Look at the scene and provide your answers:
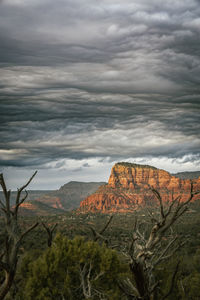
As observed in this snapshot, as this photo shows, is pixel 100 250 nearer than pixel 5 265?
No

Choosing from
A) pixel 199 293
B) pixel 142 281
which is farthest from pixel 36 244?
pixel 142 281

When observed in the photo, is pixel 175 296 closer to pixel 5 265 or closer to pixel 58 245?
pixel 58 245

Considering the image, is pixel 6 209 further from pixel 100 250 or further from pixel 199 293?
pixel 199 293

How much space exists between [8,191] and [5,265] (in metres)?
1.62

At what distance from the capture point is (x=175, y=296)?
690 inches

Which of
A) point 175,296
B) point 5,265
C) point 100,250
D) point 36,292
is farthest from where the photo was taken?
point 175,296

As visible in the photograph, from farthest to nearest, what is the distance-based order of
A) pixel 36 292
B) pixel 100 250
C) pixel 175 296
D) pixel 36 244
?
pixel 36 244, pixel 175 296, pixel 100 250, pixel 36 292

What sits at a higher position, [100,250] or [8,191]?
[8,191]

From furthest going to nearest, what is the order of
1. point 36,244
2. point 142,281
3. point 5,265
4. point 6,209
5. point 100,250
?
1. point 36,244
2. point 100,250
3. point 142,281
4. point 6,209
5. point 5,265

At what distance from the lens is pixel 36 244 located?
169 feet

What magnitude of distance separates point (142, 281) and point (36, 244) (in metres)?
45.1

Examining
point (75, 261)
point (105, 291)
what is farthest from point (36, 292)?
point (105, 291)

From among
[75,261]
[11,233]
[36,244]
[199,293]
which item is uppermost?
[11,233]

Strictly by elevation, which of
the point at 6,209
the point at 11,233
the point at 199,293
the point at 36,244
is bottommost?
the point at 36,244
